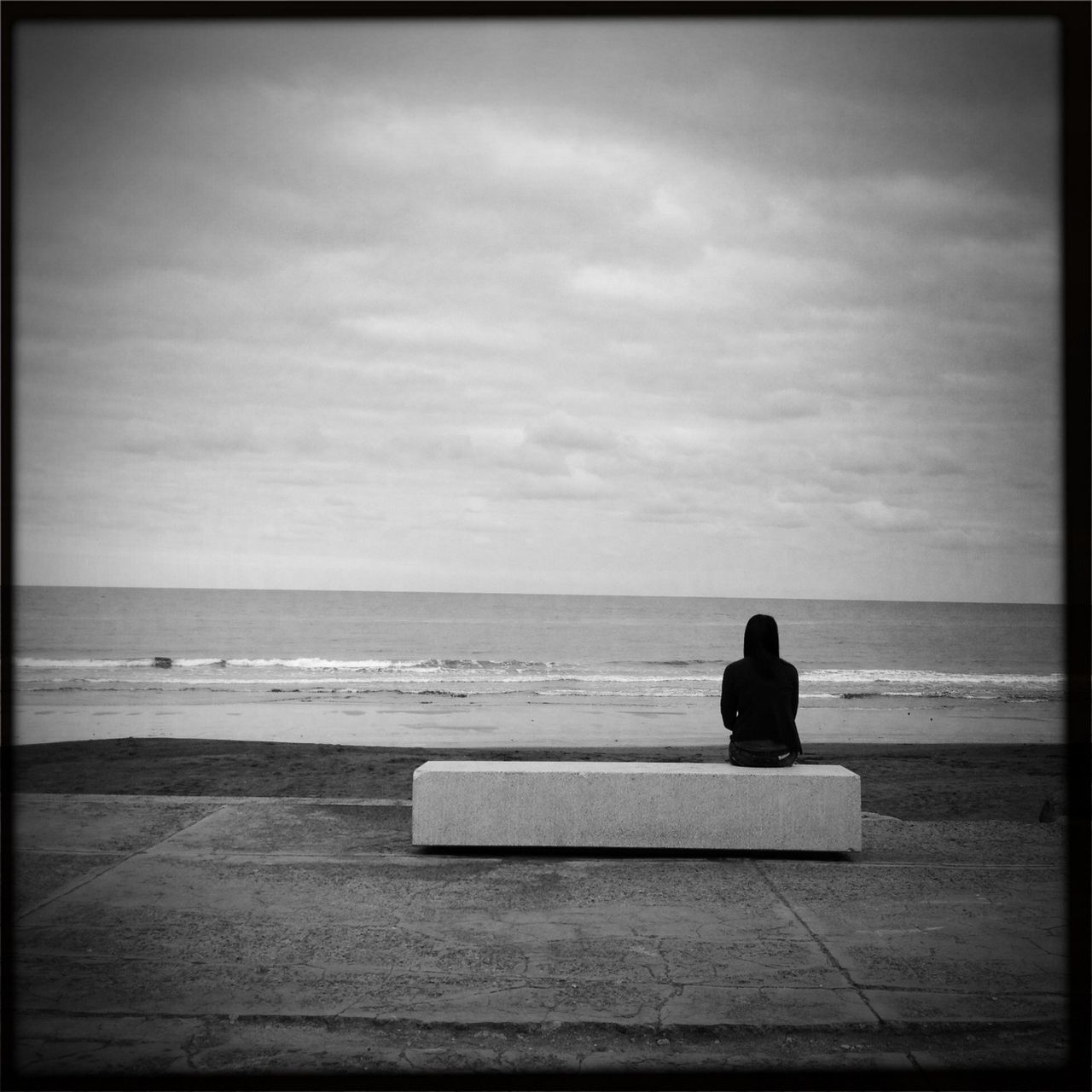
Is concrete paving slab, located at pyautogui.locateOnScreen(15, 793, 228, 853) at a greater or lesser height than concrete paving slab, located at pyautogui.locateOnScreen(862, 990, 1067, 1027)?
lesser

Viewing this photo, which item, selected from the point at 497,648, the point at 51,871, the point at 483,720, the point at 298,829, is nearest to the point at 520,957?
the point at 298,829

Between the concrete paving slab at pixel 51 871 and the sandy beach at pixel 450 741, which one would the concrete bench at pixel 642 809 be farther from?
the sandy beach at pixel 450 741

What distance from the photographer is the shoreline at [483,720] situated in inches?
667

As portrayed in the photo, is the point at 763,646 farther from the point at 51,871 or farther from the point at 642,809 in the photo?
the point at 51,871

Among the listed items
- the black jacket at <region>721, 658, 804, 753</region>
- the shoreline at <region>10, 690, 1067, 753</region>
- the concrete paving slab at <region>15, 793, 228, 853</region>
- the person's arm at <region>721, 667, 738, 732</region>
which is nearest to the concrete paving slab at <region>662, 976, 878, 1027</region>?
the black jacket at <region>721, 658, 804, 753</region>

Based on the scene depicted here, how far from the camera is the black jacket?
5992 millimetres

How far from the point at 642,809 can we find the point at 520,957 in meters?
1.94

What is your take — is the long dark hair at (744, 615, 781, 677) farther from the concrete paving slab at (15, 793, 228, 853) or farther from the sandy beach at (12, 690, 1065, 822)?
the concrete paving slab at (15, 793, 228, 853)

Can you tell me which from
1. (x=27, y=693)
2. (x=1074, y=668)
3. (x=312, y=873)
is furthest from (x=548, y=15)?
(x=27, y=693)

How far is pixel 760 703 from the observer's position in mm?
6039

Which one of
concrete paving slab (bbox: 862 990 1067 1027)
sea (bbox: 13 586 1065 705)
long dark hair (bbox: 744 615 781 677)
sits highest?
long dark hair (bbox: 744 615 781 677)

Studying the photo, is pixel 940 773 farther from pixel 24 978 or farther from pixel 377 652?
pixel 377 652

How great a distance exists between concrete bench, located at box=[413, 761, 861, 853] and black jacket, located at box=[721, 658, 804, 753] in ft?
0.80

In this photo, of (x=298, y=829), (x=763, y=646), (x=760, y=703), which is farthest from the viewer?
(x=298, y=829)
